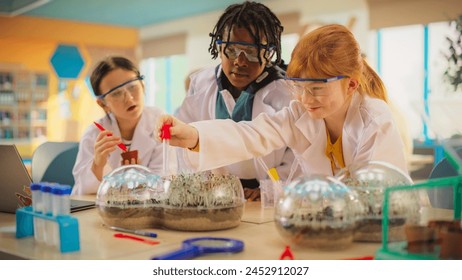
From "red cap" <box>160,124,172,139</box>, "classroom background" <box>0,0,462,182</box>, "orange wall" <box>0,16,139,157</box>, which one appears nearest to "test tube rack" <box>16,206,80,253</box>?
"red cap" <box>160,124,172,139</box>

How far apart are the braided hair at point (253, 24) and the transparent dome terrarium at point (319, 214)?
635mm

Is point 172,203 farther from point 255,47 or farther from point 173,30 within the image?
point 173,30

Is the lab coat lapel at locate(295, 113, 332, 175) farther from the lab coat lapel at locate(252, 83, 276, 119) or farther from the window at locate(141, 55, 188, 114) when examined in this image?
the window at locate(141, 55, 188, 114)

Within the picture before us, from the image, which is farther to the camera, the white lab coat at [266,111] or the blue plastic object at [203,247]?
the white lab coat at [266,111]

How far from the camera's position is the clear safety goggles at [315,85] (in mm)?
1169

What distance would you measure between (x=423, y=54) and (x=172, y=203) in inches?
204

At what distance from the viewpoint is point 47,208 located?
91cm

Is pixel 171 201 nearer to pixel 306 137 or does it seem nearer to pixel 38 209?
pixel 38 209

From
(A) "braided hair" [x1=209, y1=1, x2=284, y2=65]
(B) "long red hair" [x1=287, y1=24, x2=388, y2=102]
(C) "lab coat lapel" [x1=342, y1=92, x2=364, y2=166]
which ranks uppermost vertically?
(A) "braided hair" [x1=209, y1=1, x2=284, y2=65]

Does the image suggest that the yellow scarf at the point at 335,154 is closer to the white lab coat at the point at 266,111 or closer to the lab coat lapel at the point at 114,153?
the white lab coat at the point at 266,111

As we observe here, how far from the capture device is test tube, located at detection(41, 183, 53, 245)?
2.92ft

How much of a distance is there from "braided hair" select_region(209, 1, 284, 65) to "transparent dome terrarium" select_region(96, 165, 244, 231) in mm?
511

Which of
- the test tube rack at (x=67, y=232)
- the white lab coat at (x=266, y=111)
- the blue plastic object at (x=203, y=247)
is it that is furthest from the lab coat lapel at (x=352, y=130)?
the test tube rack at (x=67, y=232)

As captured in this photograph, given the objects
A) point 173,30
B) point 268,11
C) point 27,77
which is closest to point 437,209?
point 268,11
